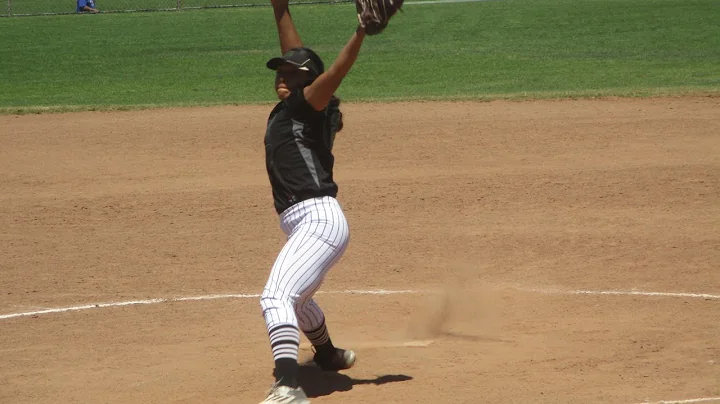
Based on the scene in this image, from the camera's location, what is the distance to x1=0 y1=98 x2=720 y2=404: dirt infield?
627 cm

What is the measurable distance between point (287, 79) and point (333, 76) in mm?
516

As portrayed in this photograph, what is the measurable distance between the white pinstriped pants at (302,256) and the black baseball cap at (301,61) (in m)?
0.70

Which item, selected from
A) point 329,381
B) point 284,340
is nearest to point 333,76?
point 284,340

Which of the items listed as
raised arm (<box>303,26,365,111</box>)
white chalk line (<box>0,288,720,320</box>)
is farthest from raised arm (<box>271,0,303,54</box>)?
white chalk line (<box>0,288,720,320</box>)

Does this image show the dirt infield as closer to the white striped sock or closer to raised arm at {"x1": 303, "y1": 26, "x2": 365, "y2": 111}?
the white striped sock

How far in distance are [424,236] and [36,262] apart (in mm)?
3354

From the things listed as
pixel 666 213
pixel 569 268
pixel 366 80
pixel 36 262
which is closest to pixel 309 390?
pixel 569 268

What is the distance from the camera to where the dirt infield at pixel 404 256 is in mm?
6266

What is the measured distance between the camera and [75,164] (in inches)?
488

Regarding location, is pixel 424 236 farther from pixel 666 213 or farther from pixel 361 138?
pixel 361 138

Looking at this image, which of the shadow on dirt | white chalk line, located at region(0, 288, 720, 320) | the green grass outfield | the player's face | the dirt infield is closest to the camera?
the player's face

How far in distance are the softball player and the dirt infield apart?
0.59 metres

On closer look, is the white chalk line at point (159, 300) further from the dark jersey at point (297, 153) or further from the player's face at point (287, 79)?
the player's face at point (287, 79)

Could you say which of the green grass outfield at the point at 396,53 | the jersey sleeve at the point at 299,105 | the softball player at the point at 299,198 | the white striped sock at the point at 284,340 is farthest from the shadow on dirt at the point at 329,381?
the green grass outfield at the point at 396,53
